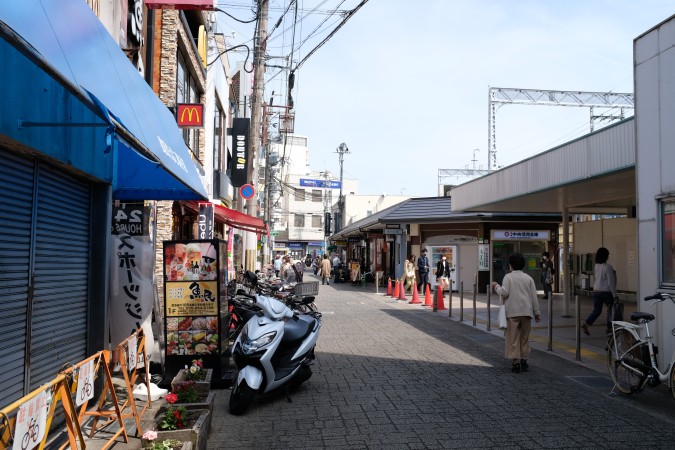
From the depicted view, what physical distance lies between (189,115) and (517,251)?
18.2m

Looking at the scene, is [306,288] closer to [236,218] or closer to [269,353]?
[236,218]

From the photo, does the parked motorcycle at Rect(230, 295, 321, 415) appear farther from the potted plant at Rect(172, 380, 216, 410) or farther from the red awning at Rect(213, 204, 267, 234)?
the red awning at Rect(213, 204, 267, 234)

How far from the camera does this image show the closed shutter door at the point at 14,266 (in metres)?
4.92

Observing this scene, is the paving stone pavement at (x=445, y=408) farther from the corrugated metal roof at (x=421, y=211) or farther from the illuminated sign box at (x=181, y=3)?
the corrugated metal roof at (x=421, y=211)

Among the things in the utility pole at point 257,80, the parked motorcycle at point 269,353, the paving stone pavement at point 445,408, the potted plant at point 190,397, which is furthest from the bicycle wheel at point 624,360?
the utility pole at point 257,80

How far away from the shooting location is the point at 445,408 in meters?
6.82

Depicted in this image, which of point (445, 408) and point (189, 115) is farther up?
point (189, 115)

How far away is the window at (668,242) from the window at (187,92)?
35.9ft

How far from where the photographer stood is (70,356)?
6.53 meters

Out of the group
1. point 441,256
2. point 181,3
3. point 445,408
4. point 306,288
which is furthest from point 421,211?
point 445,408

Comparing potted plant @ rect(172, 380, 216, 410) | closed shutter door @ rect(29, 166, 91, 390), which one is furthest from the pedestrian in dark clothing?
closed shutter door @ rect(29, 166, 91, 390)

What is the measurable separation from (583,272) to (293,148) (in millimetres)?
64004

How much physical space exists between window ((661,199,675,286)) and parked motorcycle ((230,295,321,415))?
487 cm

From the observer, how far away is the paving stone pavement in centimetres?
571
